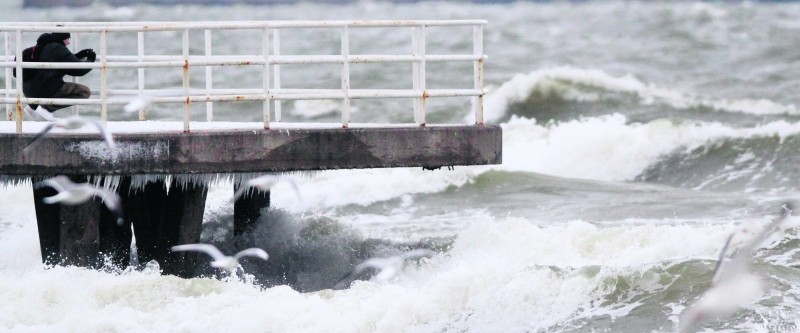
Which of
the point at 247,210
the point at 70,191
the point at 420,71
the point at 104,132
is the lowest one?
the point at 247,210

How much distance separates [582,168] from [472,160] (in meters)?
12.4

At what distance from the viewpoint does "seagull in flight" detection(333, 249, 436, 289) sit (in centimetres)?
1276

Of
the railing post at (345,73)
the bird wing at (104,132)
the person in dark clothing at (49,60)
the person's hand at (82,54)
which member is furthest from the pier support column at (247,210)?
the bird wing at (104,132)

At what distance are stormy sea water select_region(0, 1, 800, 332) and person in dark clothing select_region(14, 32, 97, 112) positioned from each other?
164 cm

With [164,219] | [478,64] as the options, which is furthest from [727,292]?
[164,219]

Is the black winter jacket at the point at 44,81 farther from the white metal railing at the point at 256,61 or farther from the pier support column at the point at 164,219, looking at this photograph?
the pier support column at the point at 164,219

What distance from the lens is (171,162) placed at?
11.7 m

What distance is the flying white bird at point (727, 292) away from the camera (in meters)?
11.3

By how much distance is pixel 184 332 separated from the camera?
1108cm

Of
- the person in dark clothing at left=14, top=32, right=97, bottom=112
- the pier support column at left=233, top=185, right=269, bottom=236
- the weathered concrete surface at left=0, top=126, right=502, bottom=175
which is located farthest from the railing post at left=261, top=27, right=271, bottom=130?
the pier support column at left=233, top=185, right=269, bottom=236

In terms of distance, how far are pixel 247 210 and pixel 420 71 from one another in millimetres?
3571

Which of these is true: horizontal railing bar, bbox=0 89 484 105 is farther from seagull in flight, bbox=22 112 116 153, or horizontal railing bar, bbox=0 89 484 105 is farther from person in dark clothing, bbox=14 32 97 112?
person in dark clothing, bbox=14 32 97 112

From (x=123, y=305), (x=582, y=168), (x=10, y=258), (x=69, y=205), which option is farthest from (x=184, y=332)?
(x=582, y=168)

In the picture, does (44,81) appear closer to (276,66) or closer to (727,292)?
(276,66)
